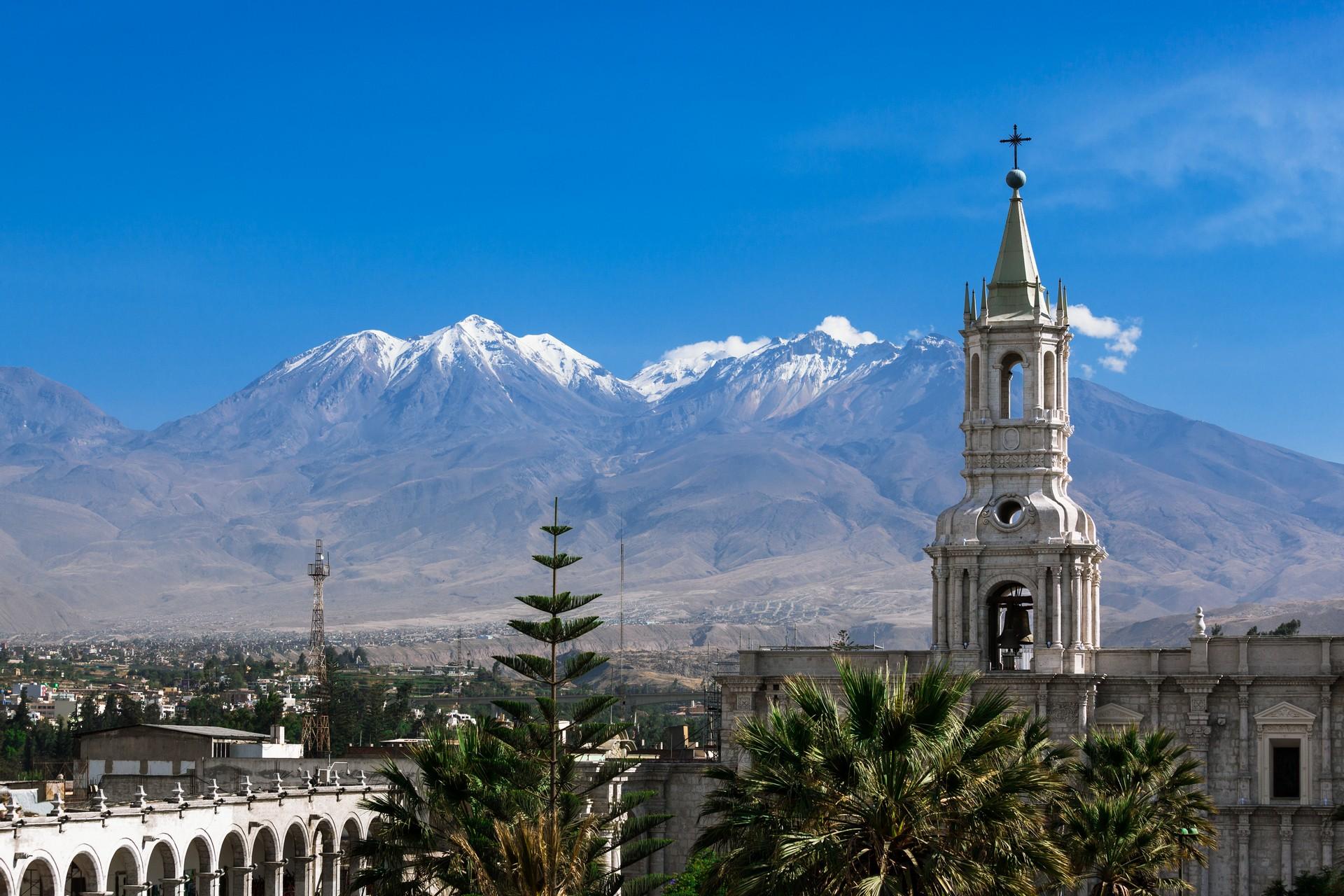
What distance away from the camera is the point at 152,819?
192ft

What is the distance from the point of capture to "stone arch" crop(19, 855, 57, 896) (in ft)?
174

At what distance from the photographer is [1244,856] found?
63.8 meters

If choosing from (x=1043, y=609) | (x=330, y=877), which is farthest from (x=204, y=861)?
(x=1043, y=609)

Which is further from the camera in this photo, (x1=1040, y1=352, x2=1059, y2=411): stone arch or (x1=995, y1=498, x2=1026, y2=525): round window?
(x1=1040, y1=352, x2=1059, y2=411): stone arch

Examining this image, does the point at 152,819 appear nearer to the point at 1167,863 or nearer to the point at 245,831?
the point at 245,831

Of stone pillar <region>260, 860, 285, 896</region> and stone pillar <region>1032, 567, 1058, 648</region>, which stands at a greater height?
stone pillar <region>1032, 567, 1058, 648</region>

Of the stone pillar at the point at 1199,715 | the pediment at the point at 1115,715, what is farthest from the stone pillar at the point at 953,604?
the stone pillar at the point at 1199,715

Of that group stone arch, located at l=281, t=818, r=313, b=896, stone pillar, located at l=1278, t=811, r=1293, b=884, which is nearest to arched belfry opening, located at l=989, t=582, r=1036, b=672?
stone pillar, located at l=1278, t=811, r=1293, b=884

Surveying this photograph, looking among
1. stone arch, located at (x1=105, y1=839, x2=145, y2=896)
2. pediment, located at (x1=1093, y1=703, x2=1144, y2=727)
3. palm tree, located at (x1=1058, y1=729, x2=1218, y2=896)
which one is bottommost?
stone arch, located at (x1=105, y1=839, x2=145, y2=896)

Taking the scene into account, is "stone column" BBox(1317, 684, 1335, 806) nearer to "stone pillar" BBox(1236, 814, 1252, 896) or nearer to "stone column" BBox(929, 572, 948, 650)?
"stone pillar" BBox(1236, 814, 1252, 896)

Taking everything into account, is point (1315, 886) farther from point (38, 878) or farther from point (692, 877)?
point (38, 878)

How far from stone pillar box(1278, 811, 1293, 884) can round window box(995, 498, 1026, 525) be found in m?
11.9

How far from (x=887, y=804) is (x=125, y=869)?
3575 cm

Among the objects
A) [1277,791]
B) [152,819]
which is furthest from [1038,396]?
[152,819]
